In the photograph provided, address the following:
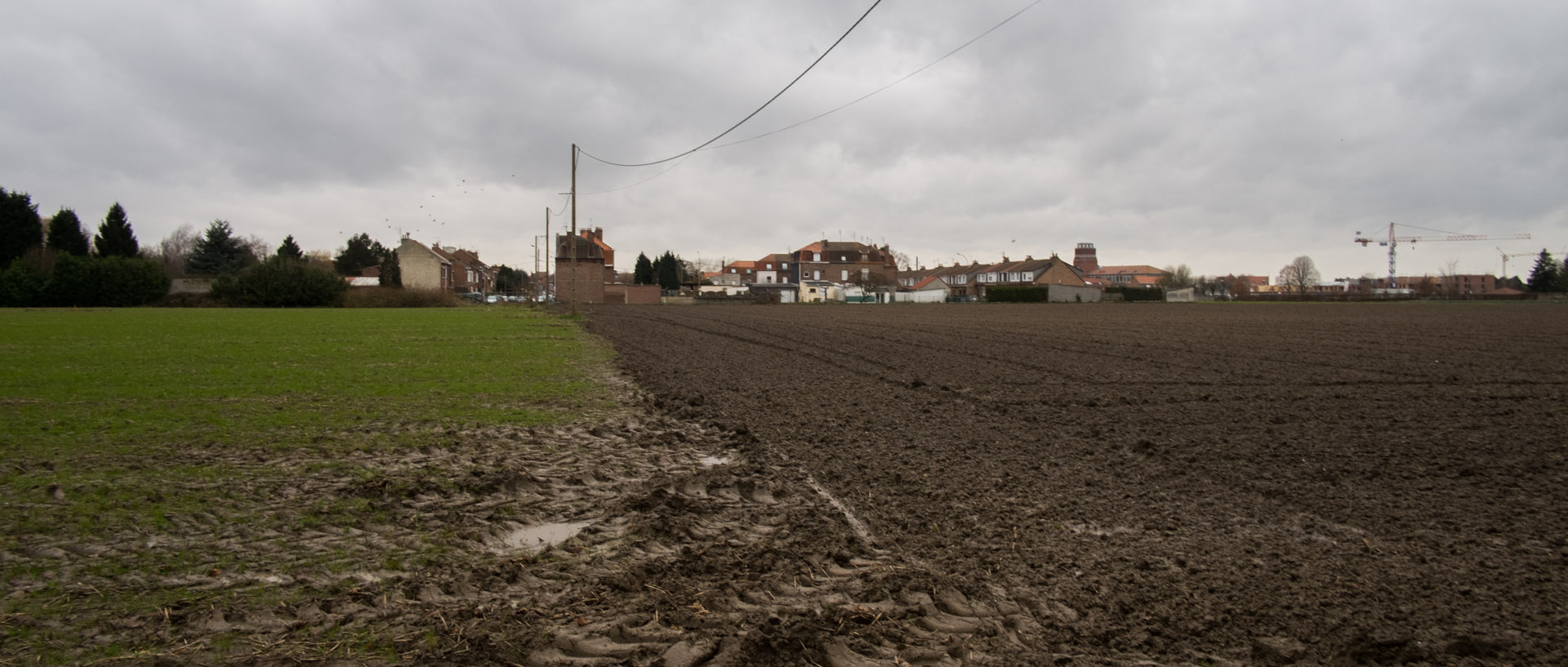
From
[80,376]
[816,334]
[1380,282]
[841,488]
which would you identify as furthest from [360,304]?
[1380,282]

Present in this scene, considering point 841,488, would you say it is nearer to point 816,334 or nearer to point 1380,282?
point 816,334

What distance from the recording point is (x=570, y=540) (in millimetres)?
4094

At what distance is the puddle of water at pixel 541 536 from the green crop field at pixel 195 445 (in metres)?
0.38

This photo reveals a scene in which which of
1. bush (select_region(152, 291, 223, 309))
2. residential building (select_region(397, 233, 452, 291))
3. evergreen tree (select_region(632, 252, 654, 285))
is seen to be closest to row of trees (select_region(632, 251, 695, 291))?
evergreen tree (select_region(632, 252, 654, 285))

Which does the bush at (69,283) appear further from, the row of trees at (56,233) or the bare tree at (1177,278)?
the bare tree at (1177,278)

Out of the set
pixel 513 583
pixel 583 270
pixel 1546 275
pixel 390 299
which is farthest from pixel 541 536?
pixel 1546 275

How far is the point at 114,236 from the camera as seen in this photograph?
224ft

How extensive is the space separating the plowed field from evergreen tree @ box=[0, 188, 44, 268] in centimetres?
7792

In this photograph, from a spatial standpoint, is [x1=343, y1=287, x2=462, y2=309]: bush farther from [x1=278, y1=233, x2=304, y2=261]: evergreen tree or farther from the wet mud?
the wet mud

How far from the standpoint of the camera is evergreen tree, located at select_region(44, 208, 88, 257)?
2606 inches

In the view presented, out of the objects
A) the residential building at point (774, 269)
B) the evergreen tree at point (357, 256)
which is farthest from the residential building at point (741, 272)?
the evergreen tree at point (357, 256)

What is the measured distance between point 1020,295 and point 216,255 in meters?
81.3

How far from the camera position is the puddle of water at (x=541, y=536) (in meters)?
4.02

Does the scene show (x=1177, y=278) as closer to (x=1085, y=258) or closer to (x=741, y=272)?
(x=1085, y=258)
